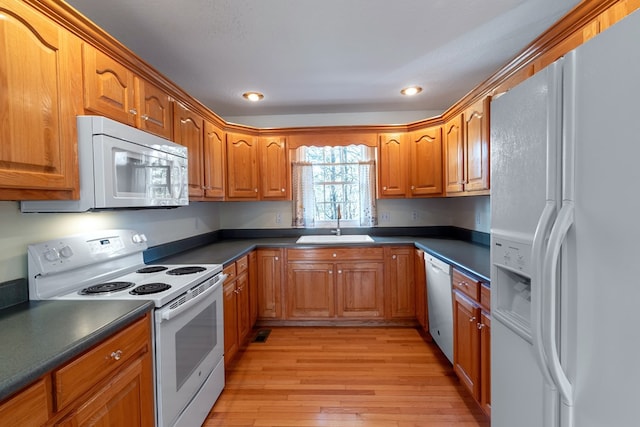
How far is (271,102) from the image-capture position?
→ 3088 mm

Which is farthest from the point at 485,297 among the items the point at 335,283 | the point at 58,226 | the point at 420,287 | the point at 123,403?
the point at 58,226

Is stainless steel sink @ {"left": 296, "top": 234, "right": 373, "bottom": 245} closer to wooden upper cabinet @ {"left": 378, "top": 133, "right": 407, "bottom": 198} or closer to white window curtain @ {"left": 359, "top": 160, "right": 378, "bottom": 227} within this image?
white window curtain @ {"left": 359, "top": 160, "right": 378, "bottom": 227}

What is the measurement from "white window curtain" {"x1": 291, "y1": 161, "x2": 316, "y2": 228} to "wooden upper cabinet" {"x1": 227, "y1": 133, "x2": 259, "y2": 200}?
1.56 ft

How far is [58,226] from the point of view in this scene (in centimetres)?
154

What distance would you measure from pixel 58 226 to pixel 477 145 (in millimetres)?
2702

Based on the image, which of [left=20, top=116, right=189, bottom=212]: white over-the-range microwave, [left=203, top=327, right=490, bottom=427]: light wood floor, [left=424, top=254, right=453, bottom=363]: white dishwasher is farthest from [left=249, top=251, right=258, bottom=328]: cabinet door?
[left=424, top=254, right=453, bottom=363]: white dishwasher

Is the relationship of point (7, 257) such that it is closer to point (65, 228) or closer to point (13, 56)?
point (65, 228)

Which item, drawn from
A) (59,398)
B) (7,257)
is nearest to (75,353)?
(59,398)

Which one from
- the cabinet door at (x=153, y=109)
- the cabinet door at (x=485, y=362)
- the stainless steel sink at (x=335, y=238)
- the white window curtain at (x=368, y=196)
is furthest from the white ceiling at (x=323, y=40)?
the cabinet door at (x=485, y=362)

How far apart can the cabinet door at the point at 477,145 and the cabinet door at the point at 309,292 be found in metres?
1.60

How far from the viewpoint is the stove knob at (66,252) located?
1475 mm

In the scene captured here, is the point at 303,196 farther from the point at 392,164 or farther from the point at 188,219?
the point at 188,219

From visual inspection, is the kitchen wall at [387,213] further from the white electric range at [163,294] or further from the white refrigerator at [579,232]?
the white refrigerator at [579,232]

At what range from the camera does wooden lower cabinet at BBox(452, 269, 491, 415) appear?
162cm
